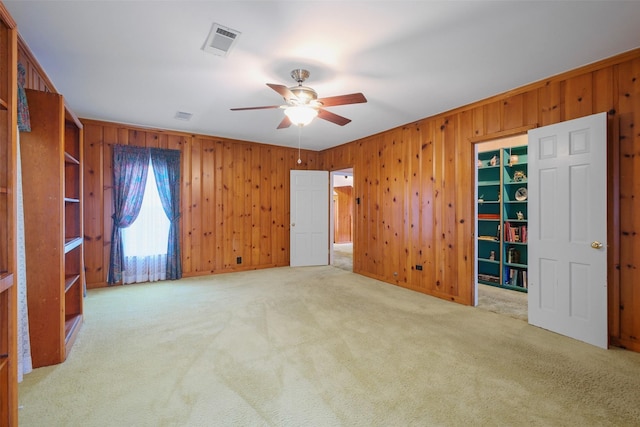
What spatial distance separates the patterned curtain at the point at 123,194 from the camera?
4.41 meters

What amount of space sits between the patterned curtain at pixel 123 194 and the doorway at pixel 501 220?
5.38 metres

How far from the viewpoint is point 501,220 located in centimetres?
455

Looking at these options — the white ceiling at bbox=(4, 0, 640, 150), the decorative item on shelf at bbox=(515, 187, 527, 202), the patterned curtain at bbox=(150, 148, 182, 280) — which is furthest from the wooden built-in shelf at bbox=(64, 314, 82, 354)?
the decorative item on shelf at bbox=(515, 187, 527, 202)

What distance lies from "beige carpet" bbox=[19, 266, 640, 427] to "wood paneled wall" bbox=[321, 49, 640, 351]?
2.19ft

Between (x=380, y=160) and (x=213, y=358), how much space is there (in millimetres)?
3911

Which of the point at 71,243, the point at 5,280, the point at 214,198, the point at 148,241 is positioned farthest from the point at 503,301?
the point at 148,241

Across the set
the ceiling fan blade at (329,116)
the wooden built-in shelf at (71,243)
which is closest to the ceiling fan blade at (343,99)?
the ceiling fan blade at (329,116)

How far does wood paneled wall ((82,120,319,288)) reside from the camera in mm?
4379

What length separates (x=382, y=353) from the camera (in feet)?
7.90

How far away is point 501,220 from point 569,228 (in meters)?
1.90

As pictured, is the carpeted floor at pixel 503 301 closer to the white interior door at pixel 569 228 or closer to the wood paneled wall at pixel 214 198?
the white interior door at pixel 569 228

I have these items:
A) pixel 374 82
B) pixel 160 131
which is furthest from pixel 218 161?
pixel 374 82

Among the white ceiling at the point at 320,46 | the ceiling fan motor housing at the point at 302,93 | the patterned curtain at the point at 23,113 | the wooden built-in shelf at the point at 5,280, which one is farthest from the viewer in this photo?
the ceiling fan motor housing at the point at 302,93

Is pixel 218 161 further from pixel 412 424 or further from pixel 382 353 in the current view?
pixel 412 424
